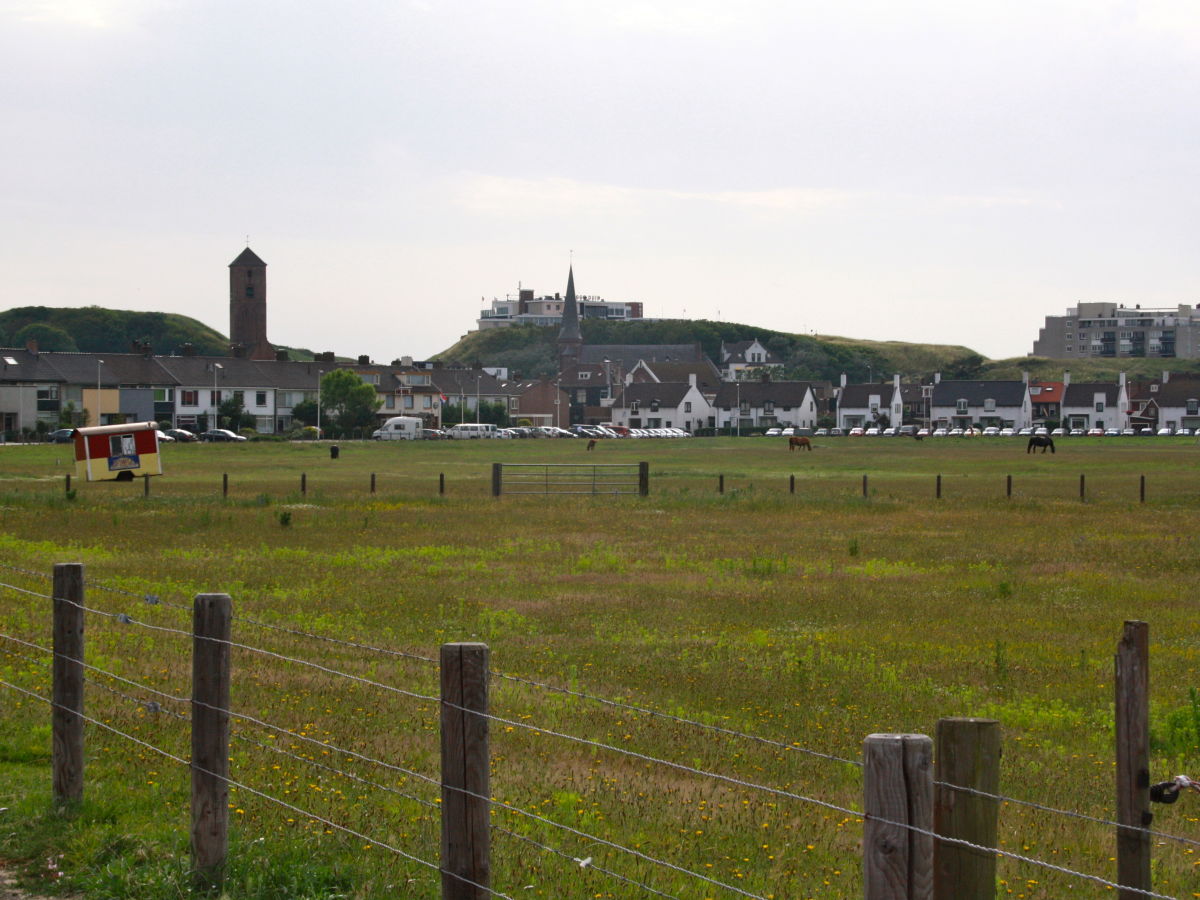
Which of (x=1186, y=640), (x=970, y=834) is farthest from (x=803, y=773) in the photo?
(x=1186, y=640)

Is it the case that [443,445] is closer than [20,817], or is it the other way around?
[20,817]

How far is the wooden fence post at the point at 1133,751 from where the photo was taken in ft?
19.2

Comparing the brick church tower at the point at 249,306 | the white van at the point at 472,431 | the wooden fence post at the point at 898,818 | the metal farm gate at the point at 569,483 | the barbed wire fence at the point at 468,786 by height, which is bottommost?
the white van at the point at 472,431

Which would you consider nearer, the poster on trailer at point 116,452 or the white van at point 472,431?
the poster on trailer at point 116,452

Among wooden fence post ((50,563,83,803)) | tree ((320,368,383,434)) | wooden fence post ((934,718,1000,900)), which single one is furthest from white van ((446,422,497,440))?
wooden fence post ((934,718,1000,900))

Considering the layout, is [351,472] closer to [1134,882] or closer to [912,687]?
[912,687]

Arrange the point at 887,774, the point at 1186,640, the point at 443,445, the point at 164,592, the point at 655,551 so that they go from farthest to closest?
the point at 443,445 → the point at 655,551 → the point at 164,592 → the point at 1186,640 → the point at 887,774

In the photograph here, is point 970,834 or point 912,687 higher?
point 970,834

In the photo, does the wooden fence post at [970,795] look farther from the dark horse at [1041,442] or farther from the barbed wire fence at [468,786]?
the dark horse at [1041,442]

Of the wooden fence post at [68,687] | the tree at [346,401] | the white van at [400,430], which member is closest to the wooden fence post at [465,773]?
the wooden fence post at [68,687]

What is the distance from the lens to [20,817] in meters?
8.72

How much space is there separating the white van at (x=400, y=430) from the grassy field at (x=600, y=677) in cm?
10860

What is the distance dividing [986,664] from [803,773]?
6283 millimetres

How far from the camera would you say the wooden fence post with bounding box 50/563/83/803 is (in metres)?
8.77
